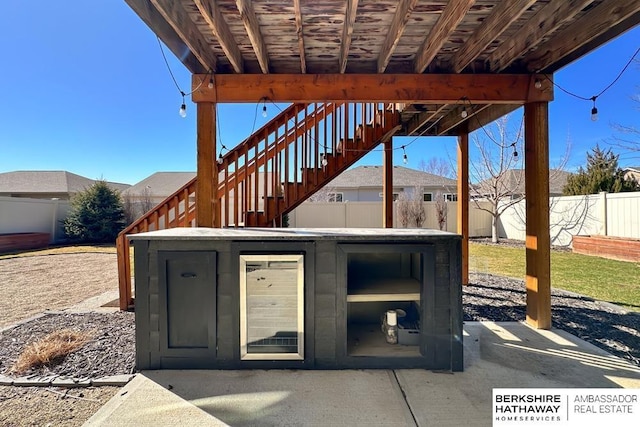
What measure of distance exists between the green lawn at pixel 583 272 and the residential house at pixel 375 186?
26.2 feet

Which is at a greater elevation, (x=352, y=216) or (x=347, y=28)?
(x=347, y=28)

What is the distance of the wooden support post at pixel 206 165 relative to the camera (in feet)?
9.72

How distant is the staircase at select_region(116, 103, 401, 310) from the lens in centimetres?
371

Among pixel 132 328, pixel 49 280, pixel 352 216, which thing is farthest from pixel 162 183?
pixel 132 328

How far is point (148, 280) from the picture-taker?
6.81 ft

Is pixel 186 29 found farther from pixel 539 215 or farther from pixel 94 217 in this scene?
pixel 94 217

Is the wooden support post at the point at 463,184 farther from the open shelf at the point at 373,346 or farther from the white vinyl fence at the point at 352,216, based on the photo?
the white vinyl fence at the point at 352,216

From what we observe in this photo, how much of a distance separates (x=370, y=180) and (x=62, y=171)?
66.6ft

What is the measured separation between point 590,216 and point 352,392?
1059cm

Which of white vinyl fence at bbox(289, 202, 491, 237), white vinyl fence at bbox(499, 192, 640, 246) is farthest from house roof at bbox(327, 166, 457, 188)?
white vinyl fence at bbox(499, 192, 640, 246)

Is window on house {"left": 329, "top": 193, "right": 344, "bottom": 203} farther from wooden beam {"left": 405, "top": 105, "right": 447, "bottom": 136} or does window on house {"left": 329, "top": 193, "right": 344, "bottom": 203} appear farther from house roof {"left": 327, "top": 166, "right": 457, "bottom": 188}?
wooden beam {"left": 405, "top": 105, "right": 447, "bottom": 136}

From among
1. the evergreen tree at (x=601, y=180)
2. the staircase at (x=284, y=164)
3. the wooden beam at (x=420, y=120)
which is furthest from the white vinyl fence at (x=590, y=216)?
the staircase at (x=284, y=164)

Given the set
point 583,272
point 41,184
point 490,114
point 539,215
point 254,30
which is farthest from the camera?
point 41,184

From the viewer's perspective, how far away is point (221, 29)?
236cm
